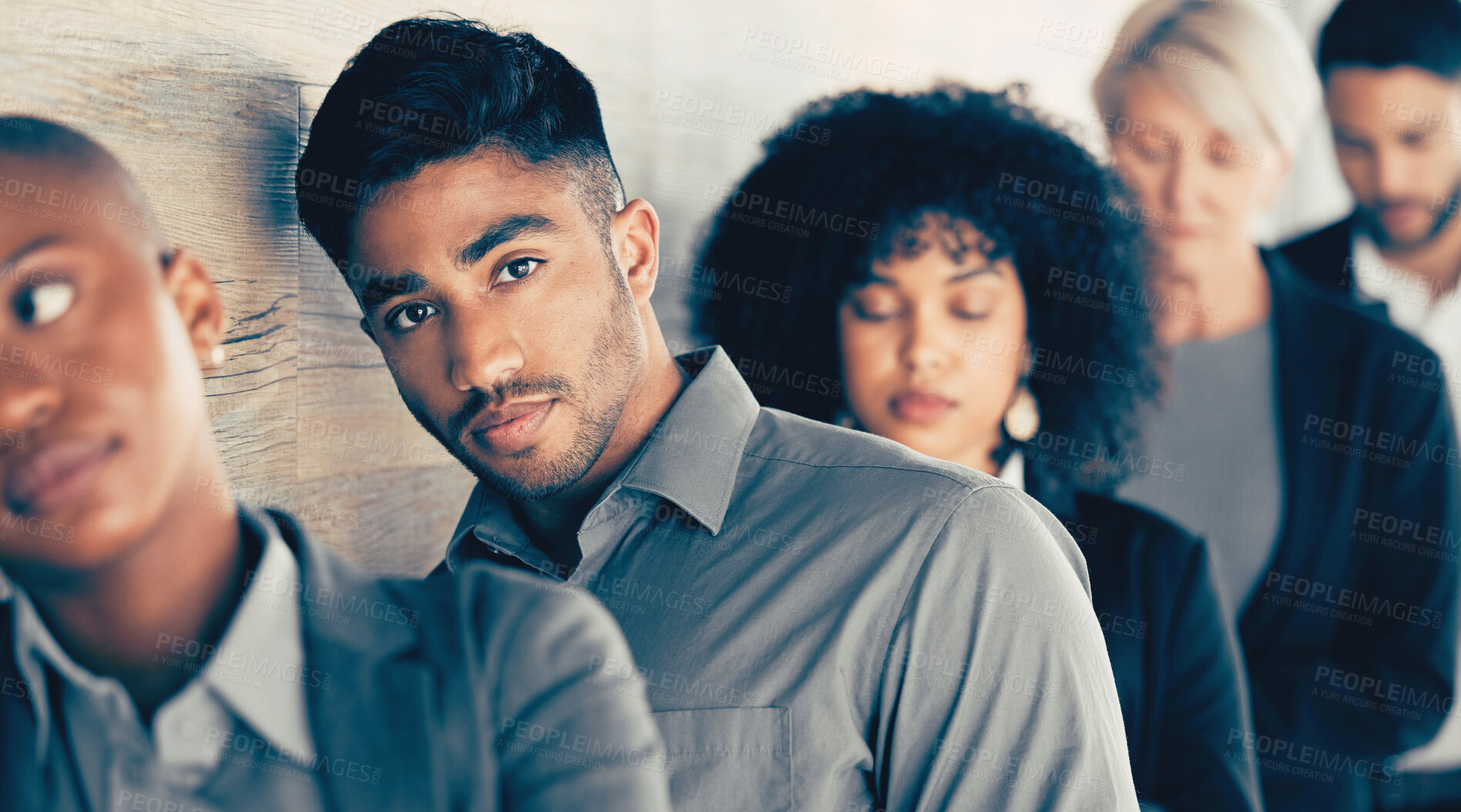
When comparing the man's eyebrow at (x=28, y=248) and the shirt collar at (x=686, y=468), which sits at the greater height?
the man's eyebrow at (x=28, y=248)

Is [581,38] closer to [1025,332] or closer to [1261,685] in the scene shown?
[1025,332]

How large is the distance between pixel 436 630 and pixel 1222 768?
1426 mm

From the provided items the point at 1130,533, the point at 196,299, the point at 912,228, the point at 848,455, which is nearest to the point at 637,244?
the point at 848,455

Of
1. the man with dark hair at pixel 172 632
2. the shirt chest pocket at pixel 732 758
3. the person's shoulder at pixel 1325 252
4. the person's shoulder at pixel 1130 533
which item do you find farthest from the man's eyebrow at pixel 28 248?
the person's shoulder at pixel 1325 252

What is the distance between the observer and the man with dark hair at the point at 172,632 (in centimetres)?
70

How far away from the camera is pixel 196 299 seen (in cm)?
78

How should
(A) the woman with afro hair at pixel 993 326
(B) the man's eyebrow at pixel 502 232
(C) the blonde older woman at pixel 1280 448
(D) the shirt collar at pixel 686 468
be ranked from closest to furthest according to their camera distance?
(B) the man's eyebrow at pixel 502 232
(D) the shirt collar at pixel 686 468
(A) the woman with afro hair at pixel 993 326
(C) the blonde older woman at pixel 1280 448

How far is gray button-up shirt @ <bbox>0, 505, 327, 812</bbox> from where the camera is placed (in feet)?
2.28

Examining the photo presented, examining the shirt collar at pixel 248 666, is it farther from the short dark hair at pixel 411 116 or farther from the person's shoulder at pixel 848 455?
the person's shoulder at pixel 848 455

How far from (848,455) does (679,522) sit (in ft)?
0.56

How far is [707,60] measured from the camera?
4.74ft

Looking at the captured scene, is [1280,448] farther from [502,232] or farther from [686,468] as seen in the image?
[502,232]

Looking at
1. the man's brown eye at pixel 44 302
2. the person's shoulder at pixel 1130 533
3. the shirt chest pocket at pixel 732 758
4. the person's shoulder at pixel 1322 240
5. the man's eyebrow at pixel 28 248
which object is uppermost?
the person's shoulder at pixel 1322 240

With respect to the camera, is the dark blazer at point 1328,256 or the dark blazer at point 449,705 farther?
the dark blazer at point 1328,256
